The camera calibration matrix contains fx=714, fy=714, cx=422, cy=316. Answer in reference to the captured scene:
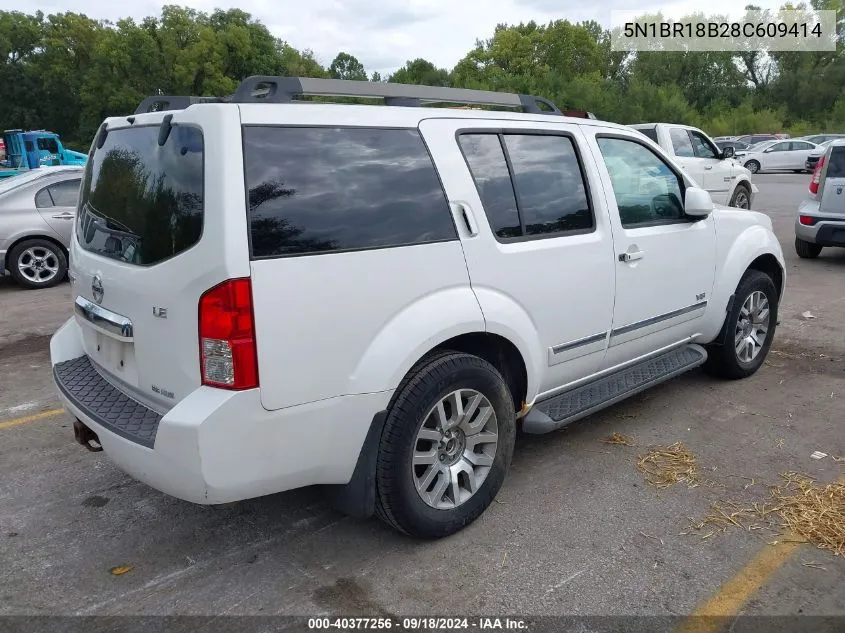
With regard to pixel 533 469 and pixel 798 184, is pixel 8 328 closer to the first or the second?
pixel 533 469

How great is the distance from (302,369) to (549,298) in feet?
4.72

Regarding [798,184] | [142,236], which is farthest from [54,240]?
[798,184]

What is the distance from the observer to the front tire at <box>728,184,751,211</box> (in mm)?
13295

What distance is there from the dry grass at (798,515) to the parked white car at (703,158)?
30.3ft

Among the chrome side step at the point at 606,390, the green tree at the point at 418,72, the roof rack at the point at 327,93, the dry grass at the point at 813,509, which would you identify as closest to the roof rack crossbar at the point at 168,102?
the roof rack at the point at 327,93

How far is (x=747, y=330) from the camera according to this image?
5.21 metres

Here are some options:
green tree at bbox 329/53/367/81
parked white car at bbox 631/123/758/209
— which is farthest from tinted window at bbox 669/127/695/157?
green tree at bbox 329/53/367/81

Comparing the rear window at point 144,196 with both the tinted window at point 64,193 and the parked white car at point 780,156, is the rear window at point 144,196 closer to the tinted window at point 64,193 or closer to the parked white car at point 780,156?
the tinted window at point 64,193

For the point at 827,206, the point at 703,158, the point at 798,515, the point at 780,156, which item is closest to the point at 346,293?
the point at 798,515

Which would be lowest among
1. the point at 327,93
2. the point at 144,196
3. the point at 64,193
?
the point at 64,193

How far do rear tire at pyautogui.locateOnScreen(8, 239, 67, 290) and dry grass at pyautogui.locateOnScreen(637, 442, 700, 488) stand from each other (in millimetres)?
8626

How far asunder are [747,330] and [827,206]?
560cm

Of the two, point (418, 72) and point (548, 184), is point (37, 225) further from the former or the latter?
point (418, 72)

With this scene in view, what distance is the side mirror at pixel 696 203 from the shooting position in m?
4.31
